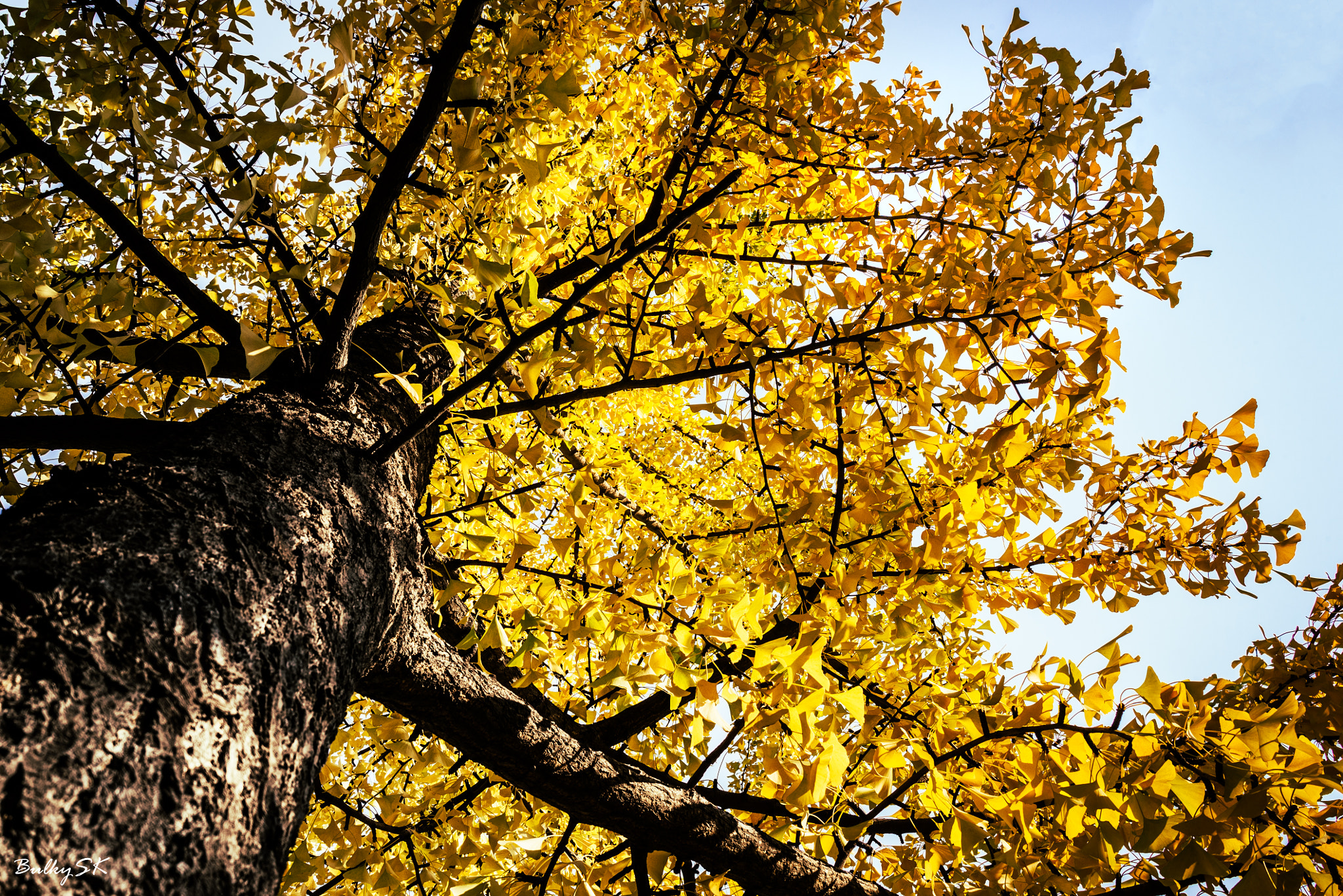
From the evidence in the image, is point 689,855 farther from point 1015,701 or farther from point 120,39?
point 120,39

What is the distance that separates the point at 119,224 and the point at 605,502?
5.29ft

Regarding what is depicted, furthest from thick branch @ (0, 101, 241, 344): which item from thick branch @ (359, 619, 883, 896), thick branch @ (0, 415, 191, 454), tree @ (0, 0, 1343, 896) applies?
thick branch @ (359, 619, 883, 896)

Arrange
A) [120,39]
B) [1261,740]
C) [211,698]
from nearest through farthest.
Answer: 1. [211,698]
2. [1261,740]
3. [120,39]

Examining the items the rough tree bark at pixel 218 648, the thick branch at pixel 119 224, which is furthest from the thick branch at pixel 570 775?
the thick branch at pixel 119 224

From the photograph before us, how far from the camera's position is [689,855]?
6.53ft

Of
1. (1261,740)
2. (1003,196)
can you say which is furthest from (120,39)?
(1261,740)

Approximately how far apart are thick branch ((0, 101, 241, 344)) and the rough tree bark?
0.21 metres

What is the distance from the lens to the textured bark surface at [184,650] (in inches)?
26.4

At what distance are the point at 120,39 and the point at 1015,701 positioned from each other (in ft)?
10.0

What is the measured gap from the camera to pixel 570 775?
5.96 feet

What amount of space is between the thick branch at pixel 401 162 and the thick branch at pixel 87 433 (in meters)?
0.49

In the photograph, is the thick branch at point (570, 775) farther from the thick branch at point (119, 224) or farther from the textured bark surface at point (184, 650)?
the thick branch at point (119, 224)

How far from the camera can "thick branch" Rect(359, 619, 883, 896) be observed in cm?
162

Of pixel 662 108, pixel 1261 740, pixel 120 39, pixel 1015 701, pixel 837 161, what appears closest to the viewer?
pixel 1261 740
